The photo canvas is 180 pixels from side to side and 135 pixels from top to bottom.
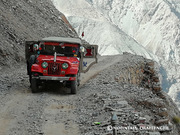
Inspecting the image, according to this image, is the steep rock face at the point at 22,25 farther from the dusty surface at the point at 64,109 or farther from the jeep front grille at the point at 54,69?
the jeep front grille at the point at 54,69

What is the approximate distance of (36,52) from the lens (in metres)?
16.4

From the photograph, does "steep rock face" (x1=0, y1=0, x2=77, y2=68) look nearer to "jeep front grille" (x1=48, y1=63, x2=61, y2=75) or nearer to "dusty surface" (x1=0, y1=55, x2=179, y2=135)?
"dusty surface" (x1=0, y1=55, x2=179, y2=135)

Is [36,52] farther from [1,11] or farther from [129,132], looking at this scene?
[1,11]

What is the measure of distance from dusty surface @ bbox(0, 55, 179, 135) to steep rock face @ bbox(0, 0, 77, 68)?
9.64 meters

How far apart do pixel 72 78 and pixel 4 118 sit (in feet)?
15.3

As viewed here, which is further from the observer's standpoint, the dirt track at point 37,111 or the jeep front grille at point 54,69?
the jeep front grille at point 54,69

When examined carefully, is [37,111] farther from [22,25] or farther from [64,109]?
[22,25]

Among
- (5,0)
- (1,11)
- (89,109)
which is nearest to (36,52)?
(89,109)

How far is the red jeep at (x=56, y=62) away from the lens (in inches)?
601

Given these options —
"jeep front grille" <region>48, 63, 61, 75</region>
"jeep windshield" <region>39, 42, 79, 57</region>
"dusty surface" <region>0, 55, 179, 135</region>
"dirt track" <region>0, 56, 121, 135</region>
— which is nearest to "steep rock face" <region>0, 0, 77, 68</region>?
"jeep windshield" <region>39, 42, 79, 57</region>

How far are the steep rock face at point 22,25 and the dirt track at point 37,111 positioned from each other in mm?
9844

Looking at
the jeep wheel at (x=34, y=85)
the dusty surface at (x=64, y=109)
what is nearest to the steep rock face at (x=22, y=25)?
the dusty surface at (x=64, y=109)

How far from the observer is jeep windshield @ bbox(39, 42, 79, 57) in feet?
53.0

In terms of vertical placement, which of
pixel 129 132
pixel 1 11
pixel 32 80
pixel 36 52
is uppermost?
pixel 1 11
